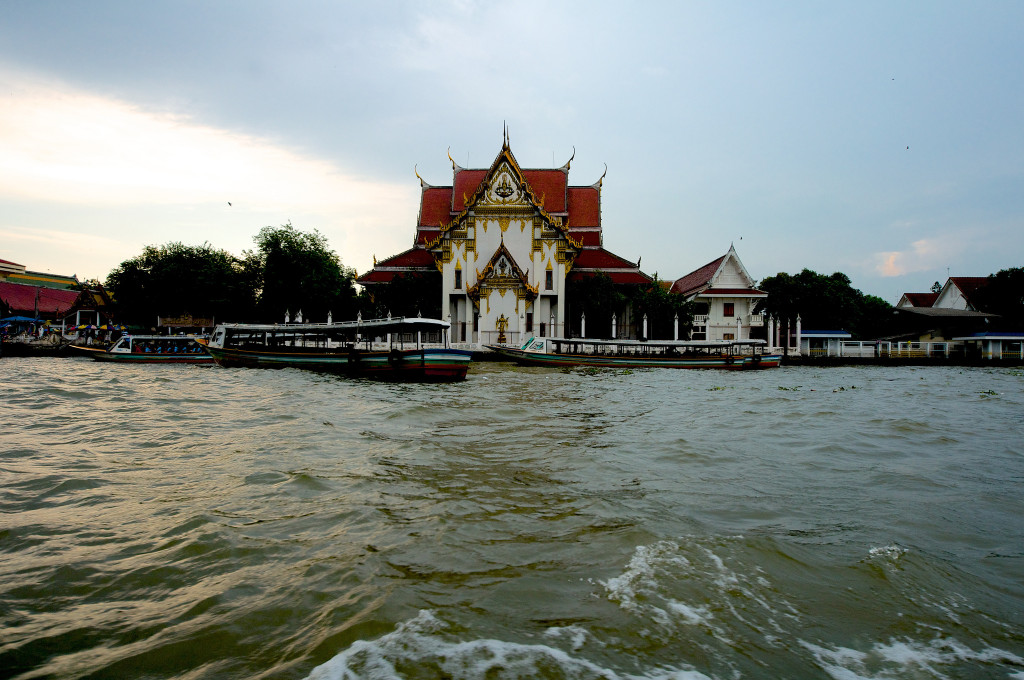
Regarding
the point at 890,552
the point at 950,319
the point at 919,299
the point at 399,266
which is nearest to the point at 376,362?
the point at 890,552

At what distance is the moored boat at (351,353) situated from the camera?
16125 millimetres

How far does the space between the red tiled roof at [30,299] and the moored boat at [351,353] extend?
26.6 m

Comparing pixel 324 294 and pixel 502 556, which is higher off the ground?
pixel 324 294

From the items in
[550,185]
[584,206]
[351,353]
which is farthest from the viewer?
[584,206]

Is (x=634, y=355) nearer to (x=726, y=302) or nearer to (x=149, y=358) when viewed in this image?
(x=726, y=302)

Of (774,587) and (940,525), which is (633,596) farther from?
(940,525)

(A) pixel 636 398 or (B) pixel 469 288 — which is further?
(B) pixel 469 288

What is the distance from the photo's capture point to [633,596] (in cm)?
270

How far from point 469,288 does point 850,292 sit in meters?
33.5

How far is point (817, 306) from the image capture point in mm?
36562

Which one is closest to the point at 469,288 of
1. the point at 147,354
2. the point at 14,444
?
the point at 147,354

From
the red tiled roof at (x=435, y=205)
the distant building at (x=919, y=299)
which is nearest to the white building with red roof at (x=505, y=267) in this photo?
the red tiled roof at (x=435, y=205)

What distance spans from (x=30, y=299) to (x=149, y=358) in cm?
2572

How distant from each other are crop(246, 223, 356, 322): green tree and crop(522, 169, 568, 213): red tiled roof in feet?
42.2
